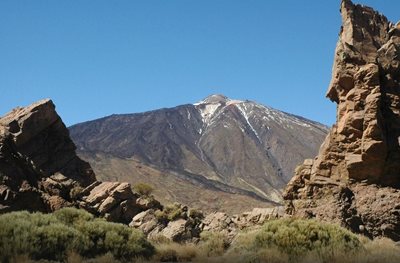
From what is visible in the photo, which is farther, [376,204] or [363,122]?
[363,122]

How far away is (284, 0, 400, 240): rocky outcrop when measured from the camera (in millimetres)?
24141

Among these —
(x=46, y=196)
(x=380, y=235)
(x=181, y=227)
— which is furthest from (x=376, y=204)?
(x=46, y=196)

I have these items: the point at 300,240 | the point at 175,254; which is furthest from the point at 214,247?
the point at 300,240

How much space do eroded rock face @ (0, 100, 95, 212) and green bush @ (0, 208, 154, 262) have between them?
4801 mm

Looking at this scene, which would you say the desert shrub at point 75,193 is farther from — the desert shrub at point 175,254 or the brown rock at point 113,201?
the desert shrub at point 175,254

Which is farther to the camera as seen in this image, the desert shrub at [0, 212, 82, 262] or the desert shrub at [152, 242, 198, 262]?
the desert shrub at [152, 242, 198, 262]

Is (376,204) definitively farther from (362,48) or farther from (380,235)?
(362,48)

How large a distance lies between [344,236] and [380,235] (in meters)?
7.13

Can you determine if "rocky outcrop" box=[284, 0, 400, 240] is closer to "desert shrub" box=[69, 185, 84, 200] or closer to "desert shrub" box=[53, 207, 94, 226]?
"desert shrub" box=[53, 207, 94, 226]

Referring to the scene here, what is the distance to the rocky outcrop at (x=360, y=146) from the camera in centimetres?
2414

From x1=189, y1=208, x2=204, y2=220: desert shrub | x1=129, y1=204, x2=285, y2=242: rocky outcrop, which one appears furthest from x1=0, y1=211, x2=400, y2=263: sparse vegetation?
x1=189, y1=208, x2=204, y2=220: desert shrub

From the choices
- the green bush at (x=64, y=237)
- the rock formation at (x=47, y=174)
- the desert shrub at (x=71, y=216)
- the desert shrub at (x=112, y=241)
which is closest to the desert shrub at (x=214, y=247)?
the green bush at (x=64, y=237)

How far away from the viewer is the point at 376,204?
2444 centimetres

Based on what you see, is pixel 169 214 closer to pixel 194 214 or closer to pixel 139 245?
pixel 194 214
